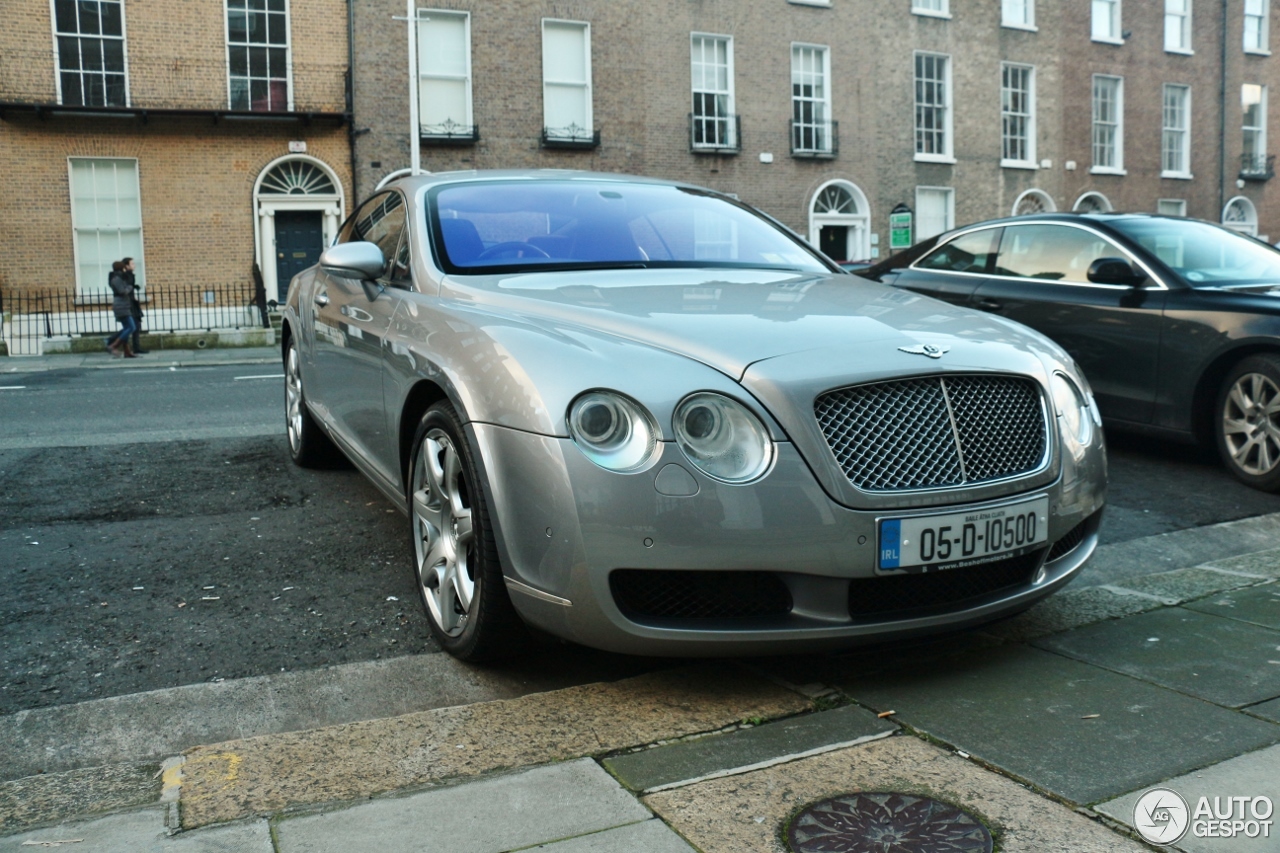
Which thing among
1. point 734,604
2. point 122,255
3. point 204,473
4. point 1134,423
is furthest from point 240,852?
point 122,255

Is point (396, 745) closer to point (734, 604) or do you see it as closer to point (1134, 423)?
point (734, 604)

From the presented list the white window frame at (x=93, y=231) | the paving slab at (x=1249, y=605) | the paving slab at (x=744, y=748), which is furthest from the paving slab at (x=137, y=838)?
the white window frame at (x=93, y=231)

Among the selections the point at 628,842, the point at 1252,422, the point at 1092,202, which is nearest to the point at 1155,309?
the point at 1252,422

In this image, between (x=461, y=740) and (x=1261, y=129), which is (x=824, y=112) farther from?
(x=461, y=740)

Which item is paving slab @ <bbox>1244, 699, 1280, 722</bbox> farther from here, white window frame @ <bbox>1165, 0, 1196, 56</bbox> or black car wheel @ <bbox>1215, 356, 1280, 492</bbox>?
white window frame @ <bbox>1165, 0, 1196, 56</bbox>

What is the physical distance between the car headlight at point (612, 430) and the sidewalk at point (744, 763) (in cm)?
71

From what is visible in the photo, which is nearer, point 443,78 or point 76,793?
point 76,793

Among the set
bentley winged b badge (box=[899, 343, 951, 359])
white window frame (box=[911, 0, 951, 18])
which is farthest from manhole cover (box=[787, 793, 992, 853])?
white window frame (box=[911, 0, 951, 18])

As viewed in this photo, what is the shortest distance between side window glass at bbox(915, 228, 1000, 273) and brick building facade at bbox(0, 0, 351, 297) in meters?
18.0

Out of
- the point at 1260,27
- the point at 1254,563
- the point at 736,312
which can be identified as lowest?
the point at 1254,563

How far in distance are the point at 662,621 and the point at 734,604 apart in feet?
0.66

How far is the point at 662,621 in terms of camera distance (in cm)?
314

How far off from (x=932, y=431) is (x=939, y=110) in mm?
29274

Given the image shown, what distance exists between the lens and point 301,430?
657cm
